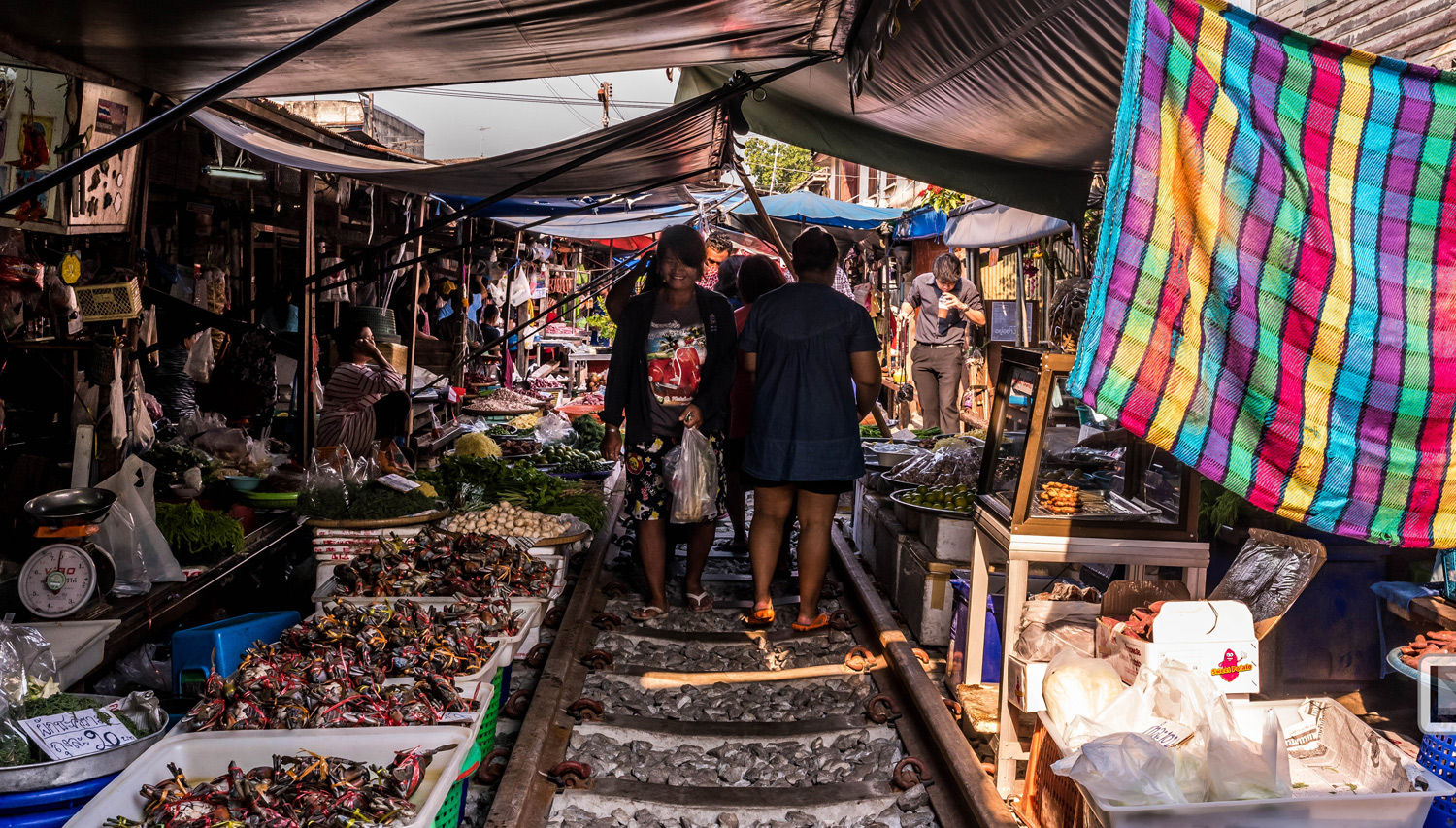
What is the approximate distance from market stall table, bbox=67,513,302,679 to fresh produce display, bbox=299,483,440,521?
1.41ft

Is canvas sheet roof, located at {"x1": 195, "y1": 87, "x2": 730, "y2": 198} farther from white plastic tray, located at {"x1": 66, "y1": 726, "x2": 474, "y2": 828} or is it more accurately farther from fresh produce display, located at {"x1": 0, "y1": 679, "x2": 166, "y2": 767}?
white plastic tray, located at {"x1": 66, "y1": 726, "x2": 474, "y2": 828}

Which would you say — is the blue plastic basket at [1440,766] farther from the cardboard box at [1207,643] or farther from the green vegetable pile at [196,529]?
the green vegetable pile at [196,529]

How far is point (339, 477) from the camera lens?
6113mm

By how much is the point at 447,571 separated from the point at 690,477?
1534 millimetres

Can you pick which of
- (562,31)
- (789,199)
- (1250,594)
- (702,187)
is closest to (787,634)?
(1250,594)

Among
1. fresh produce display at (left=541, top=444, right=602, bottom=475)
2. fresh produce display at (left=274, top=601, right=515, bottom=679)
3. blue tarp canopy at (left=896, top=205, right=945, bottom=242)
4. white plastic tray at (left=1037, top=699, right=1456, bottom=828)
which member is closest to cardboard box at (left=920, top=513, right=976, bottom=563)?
fresh produce display at (left=274, top=601, right=515, bottom=679)

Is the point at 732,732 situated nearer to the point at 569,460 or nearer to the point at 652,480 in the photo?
the point at 652,480

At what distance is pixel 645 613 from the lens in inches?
229

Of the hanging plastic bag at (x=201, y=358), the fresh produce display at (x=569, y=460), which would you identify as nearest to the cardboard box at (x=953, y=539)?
the fresh produce display at (x=569, y=460)

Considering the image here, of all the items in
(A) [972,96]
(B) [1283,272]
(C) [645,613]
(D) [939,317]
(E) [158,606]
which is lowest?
(C) [645,613]

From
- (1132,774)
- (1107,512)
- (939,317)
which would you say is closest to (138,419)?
(1107,512)

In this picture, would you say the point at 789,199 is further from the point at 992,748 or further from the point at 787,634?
the point at 992,748

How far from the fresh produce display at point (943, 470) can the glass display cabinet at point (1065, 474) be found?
174cm

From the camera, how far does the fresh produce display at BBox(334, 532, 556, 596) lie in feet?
14.4
